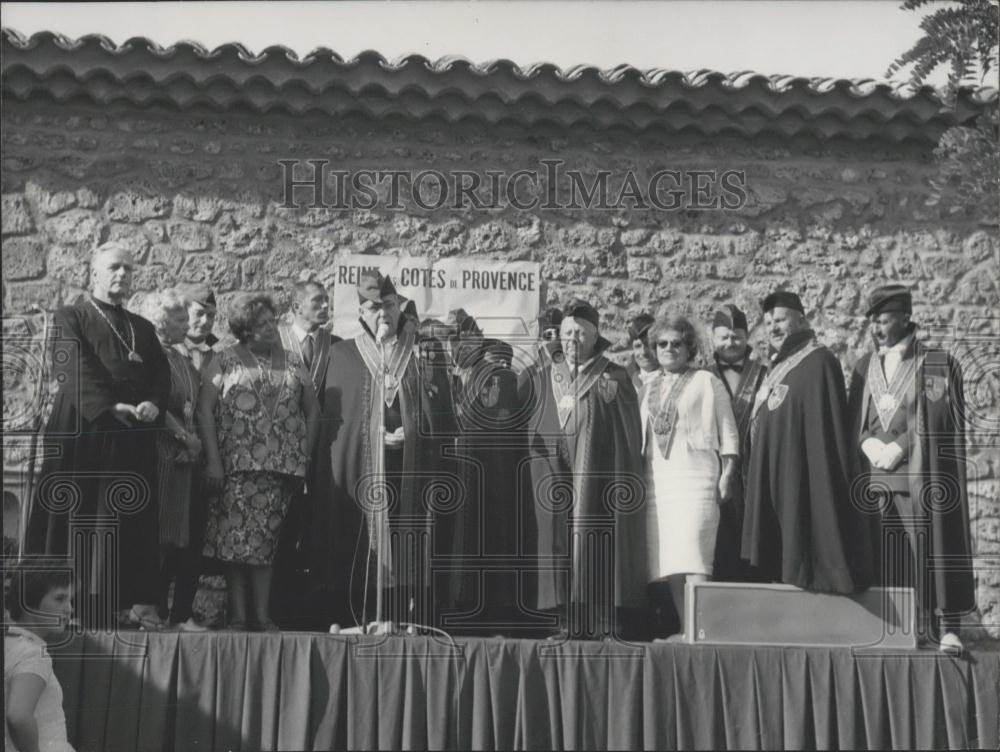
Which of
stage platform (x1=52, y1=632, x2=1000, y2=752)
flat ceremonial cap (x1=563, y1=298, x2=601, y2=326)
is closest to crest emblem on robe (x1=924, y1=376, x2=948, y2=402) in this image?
stage platform (x1=52, y1=632, x2=1000, y2=752)

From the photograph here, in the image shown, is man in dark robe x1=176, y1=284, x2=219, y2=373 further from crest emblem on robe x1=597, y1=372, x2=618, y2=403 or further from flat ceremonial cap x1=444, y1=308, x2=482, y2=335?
crest emblem on robe x1=597, y1=372, x2=618, y2=403

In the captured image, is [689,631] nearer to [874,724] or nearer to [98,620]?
[874,724]

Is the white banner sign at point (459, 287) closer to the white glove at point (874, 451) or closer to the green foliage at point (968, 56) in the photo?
the white glove at point (874, 451)

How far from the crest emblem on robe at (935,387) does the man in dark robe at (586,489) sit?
140 centimetres

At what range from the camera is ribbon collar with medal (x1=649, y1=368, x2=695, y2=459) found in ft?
28.0

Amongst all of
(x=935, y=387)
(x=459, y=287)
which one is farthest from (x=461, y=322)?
(x=935, y=387)

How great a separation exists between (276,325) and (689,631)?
8.02 feet

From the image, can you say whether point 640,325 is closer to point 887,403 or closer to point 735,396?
point 735,396

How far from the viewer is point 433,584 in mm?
8289

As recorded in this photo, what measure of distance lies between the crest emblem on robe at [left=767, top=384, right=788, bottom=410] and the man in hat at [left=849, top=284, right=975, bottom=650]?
34 cm

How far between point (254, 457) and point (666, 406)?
1.96m

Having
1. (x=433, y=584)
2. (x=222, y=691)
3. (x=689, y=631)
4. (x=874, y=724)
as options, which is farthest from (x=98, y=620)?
(x=874, y=724)

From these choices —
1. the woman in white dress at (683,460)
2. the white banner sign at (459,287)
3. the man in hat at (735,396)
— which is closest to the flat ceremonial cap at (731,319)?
the man in hat at (735,396)

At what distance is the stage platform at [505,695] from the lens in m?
7.74
